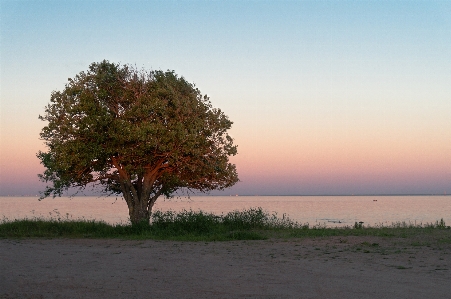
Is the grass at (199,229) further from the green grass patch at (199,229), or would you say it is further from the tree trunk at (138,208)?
the tree trunk at (138,208)

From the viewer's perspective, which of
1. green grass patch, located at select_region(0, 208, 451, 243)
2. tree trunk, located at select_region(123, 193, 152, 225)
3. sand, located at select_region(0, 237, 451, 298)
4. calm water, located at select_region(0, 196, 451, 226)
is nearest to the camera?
sand, located at select_region(0, 237, 451, 298)

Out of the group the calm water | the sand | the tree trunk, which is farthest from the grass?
the calm water

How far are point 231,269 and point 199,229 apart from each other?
10892 millimetres

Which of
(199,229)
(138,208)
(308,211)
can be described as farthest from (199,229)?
(308,211)

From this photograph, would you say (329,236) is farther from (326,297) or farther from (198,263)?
(326,297)

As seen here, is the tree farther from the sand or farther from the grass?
the sand

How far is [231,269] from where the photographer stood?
13.3 m

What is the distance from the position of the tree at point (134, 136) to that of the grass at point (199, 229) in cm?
157

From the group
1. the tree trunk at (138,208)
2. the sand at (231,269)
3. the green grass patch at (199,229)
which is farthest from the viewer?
the tree trunk at (138,208)

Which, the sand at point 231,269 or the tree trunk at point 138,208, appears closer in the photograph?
the sand at point 231,269

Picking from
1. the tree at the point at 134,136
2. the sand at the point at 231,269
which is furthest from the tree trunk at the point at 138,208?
the sand at the point at 231,269

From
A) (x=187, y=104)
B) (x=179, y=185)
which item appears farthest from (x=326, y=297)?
(x=179, y=185)

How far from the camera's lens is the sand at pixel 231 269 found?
10.3m

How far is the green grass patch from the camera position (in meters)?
21.9
